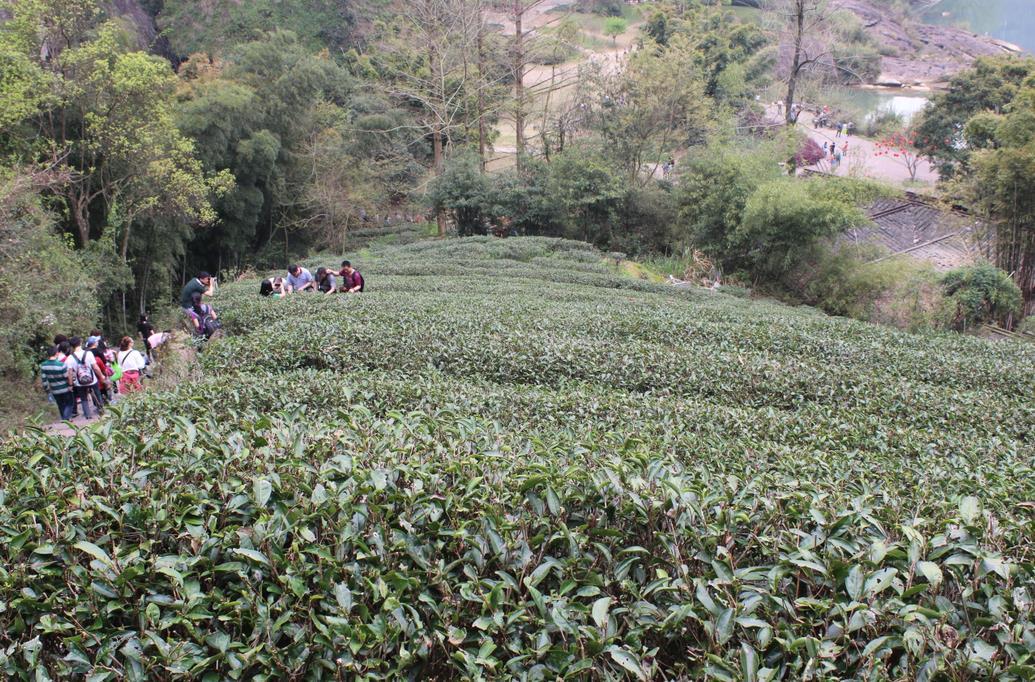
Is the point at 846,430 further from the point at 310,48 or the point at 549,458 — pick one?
the point at 310,48

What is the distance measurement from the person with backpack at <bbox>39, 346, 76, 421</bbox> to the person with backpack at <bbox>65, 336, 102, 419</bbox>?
0.08m

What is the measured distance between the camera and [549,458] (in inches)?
140

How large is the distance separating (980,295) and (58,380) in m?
18.6

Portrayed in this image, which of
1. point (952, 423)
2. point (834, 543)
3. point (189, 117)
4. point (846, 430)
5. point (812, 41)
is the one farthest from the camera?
point (812, 41)

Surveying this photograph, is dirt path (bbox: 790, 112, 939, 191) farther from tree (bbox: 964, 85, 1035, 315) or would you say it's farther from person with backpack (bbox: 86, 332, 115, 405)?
person with backpack (bbox: 86, 332, 115, 405)

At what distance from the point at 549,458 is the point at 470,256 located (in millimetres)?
18472

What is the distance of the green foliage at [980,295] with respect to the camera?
17.2 meters

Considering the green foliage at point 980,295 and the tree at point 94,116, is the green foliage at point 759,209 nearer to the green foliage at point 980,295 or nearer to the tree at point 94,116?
the green foliage at point 980,295

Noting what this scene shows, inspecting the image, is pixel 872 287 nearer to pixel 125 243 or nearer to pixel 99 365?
pixel 99 365

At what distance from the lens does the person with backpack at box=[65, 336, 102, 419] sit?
913cm

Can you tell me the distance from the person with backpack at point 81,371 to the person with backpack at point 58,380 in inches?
3.3

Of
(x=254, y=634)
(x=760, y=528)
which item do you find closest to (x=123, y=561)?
(x=254, y=634)

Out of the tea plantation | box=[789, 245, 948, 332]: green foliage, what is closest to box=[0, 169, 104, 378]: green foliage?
the tea plantation

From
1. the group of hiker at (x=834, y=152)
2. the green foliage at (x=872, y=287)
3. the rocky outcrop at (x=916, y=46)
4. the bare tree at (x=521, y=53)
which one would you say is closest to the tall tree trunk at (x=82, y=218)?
the bare tree at (x=521, y=53)
